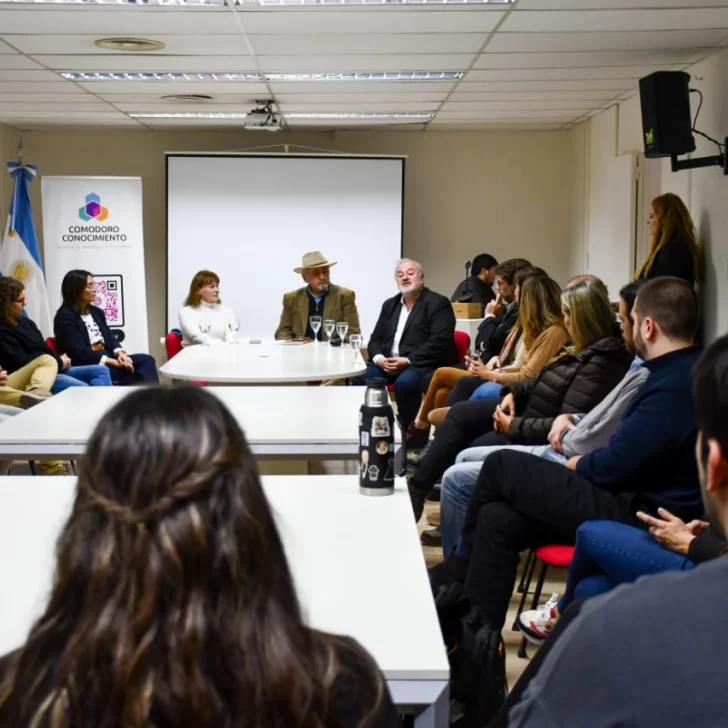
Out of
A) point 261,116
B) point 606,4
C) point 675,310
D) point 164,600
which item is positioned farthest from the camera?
point 261,116

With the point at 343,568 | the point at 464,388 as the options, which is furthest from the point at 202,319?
the point at 343,568

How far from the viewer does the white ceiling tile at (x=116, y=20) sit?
456cm

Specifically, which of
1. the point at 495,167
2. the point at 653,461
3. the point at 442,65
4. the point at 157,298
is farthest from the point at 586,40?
the point at 157,298

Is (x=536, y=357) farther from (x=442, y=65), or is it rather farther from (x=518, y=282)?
(x=442, y=65)

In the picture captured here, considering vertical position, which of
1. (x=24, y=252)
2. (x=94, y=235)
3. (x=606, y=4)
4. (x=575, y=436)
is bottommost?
(x=575, y=436)

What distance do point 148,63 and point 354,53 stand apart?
1.34m

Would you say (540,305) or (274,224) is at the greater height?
(274,224)

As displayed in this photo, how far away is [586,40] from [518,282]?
1.41 metres

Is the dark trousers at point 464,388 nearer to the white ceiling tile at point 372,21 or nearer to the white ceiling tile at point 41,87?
the white ceiling tile at point 372,21

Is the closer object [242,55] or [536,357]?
[536,357]

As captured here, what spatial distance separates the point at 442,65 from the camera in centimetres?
598

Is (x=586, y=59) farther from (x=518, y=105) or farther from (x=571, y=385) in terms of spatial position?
(x=571, y=385)

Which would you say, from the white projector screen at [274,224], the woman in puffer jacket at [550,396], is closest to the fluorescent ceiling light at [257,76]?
the white projector screen at [274,224]

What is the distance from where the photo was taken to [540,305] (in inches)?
177
